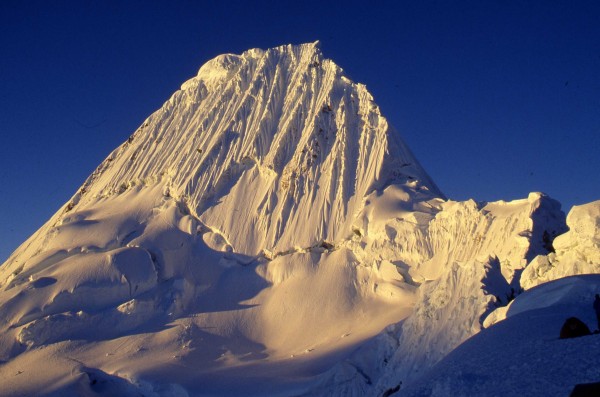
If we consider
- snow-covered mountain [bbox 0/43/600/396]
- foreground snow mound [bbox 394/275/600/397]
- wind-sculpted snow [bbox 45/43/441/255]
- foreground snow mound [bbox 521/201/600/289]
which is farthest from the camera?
wind-sculpted snow [bbox 45/43/441/255]

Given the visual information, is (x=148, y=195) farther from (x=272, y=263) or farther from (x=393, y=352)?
(x=393, y=352)

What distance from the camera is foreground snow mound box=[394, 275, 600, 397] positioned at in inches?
254

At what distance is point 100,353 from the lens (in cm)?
2878

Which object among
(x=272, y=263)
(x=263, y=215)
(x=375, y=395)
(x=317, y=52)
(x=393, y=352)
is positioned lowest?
(x=375, y=395)

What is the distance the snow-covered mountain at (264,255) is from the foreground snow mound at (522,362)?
27.7 ft

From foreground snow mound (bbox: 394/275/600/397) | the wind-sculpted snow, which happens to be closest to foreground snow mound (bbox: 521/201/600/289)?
foreground snow mound (bbox: 394/275/600/397)

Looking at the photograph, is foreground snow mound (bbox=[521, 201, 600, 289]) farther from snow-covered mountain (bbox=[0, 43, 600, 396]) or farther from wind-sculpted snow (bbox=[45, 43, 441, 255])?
wind-sculpted snow (bbox=[45, 43, 441, 255])

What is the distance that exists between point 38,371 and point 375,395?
52.1ft

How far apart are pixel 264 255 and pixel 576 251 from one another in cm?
2026

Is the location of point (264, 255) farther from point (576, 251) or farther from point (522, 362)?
point (522, 362)

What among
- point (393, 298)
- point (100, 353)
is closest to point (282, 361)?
point (393, 298)

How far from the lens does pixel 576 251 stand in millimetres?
17219

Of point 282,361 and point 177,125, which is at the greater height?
point 177,125

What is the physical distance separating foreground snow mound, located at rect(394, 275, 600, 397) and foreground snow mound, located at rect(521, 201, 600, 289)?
297 inches
